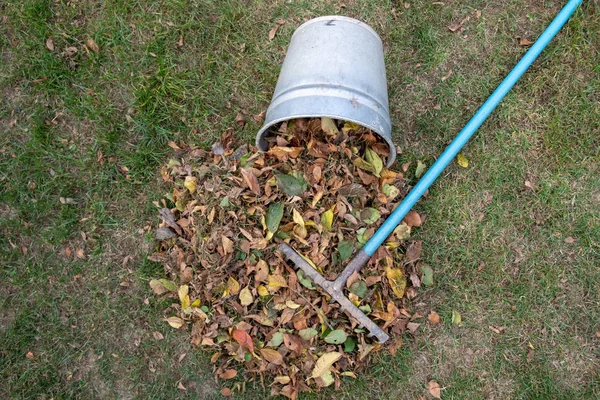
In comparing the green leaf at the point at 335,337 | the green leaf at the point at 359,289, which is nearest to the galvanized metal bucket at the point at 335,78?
the green leaf at the point at 359,289

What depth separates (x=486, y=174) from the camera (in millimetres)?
3004

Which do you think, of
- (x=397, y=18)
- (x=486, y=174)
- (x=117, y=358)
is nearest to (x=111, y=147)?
(x=117, y=358)

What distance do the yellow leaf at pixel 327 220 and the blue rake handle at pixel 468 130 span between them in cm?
23

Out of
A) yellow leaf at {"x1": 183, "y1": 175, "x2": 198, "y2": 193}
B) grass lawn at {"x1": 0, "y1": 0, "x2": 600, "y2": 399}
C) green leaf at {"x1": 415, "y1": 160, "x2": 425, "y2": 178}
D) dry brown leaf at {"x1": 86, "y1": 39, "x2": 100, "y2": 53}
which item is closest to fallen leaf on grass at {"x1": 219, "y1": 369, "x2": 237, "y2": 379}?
grass lawn at {"x1": 0, "y1": 0, "x2": 600, "y2": 399}

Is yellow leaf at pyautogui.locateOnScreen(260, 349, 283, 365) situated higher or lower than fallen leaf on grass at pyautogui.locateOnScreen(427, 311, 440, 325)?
lower

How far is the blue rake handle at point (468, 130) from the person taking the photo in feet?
8.61

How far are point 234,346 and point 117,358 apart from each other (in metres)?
0.81

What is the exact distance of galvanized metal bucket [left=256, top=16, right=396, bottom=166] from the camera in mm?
2318

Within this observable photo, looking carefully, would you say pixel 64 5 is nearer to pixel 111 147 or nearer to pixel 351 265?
pixel 111 147

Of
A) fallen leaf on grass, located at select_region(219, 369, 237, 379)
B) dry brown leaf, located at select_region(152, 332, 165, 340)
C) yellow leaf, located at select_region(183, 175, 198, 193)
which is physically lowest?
dry brown leaf, located at select_region(152, 332, 165, 340)

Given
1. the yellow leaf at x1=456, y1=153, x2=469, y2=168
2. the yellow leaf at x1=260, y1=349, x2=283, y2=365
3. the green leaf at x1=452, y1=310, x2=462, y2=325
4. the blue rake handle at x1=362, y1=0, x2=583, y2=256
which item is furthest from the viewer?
the yellow leaf at x1=456, y1=153, x2=469, y2=168

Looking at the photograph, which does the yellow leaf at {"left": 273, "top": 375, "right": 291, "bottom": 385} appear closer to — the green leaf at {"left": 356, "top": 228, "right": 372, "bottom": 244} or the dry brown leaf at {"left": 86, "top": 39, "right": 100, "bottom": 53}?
the green leaf at {"left": 356, "top": 228, "right": 372, "bottom": 244}

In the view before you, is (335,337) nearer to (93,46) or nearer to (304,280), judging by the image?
(304,280)

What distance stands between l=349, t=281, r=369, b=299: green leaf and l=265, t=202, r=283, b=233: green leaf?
20.5 inches
